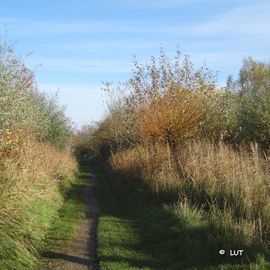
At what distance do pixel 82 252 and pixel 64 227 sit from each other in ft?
9.13

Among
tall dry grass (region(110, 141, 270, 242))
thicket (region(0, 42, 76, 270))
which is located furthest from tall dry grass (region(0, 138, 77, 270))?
tall dry grass (region(110, 141, 270, 242))

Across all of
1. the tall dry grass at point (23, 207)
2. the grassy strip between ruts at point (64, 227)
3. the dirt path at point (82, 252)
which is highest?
the tall dry grass at point (23, 207)

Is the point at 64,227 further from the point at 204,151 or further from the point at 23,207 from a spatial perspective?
the point at 204,151

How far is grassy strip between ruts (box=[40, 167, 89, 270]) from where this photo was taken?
10.6m

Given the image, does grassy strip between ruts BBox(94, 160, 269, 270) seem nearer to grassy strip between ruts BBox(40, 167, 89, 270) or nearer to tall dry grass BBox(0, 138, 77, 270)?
grassy strip between ruts BBox(40, 167, 89, 270)

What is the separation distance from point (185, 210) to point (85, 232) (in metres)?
2.70

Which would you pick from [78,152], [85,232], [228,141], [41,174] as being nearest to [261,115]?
[228,141]

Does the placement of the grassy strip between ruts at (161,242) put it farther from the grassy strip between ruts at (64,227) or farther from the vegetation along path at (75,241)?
the grassy strip between ruts at (64,227)

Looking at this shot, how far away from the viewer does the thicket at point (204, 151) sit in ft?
36.9

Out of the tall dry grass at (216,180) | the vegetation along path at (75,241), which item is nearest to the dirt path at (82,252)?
the vegetation along path at (75,241)

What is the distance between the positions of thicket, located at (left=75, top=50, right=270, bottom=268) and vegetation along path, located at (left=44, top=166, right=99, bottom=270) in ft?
7.63

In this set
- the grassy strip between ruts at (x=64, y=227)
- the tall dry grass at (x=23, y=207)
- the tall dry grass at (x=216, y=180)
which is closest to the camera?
the tall dry grass at (x=23, y=207)

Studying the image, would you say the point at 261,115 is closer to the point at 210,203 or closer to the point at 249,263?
the point at 210,203

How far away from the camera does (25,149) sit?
16.7m
